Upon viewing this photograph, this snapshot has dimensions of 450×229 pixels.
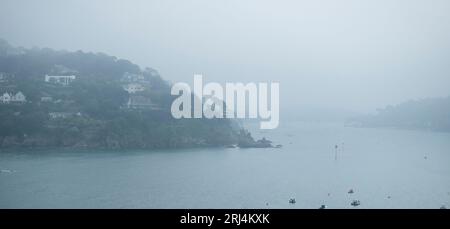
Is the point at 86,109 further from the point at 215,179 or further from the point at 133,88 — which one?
the point at 215,179

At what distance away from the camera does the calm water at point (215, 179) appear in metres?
6.30

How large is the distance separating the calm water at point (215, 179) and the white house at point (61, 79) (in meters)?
3.07

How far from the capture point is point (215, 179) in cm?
803

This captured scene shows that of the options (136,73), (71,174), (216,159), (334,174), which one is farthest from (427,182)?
(136,73)

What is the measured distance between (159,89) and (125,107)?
2.34 metres

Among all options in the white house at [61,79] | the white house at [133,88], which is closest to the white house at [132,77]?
the white house at [133,88]

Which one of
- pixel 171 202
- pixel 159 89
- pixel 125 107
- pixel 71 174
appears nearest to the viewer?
pixel 171 202

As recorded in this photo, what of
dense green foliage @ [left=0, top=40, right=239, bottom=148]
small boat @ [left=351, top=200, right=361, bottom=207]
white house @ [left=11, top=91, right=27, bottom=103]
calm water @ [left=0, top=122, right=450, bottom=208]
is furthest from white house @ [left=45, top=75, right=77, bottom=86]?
small boat @ [left=351, top=200, right=361, bottom=207]

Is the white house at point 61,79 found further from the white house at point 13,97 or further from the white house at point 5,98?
the white house at point 5,98

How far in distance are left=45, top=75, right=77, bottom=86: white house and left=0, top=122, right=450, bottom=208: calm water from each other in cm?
307

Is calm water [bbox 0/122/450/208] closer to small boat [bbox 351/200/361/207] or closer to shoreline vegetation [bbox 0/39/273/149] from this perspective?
small boat [bbox 351/200/361/207]

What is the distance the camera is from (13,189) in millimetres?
6590

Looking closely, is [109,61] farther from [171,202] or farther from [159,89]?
[171,202]

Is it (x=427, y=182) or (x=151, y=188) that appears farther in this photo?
(x=427, y=182)
